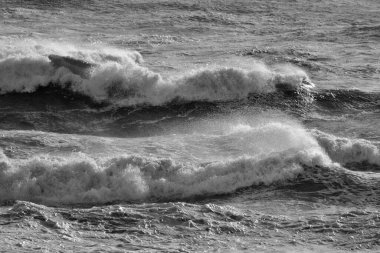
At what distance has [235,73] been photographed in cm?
1973

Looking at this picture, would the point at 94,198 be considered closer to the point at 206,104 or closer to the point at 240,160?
the point at 240,160

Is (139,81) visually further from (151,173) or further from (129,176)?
(129,176)

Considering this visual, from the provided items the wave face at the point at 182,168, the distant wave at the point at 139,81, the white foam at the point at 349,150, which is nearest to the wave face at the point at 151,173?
the wave face at the point at 182,168

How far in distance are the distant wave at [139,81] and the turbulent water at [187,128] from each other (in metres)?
0.04

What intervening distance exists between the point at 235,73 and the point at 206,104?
1.39 meters

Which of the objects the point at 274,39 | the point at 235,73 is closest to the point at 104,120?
the point at 235,73

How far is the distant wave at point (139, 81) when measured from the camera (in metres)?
19.2

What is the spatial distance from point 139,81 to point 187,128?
2.88 metres

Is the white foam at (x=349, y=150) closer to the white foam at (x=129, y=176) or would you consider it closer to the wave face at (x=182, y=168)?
the wave face at (x=182, y=168)

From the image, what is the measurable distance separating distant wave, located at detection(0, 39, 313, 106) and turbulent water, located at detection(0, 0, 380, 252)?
0.04 m

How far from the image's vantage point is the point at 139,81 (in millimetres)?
19469

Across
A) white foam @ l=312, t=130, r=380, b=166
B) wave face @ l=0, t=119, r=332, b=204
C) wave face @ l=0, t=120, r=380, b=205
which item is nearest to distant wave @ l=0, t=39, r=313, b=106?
wave face @ l=0, t=120, r=380, b=205

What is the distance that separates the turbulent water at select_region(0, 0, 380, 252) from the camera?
1112 centimetres

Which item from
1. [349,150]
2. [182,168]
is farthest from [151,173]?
[349,150]
